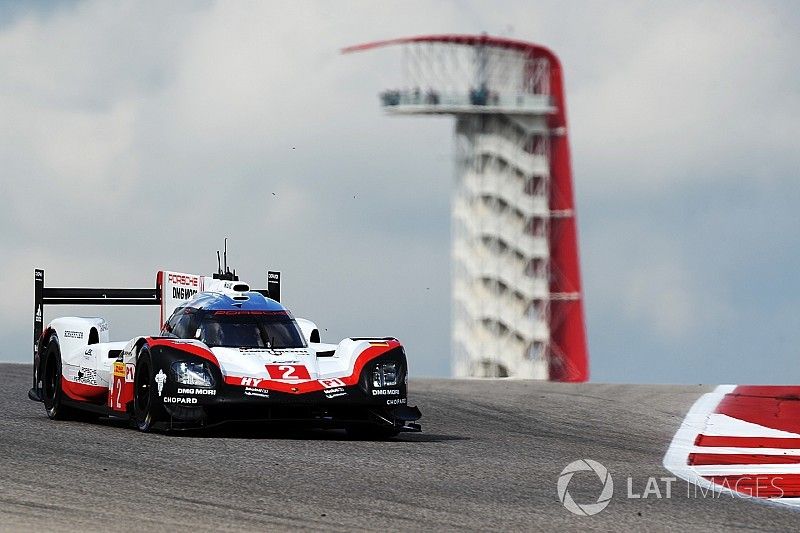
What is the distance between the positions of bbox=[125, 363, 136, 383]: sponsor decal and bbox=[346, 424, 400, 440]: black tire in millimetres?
1870

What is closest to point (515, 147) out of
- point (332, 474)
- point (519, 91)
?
point (519, 91)

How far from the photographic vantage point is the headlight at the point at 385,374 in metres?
11.8

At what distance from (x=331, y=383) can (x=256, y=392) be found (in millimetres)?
630

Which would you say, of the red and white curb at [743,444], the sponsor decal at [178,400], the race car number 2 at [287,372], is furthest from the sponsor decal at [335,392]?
the red and white curb at [743,444]

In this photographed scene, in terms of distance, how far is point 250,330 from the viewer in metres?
12.4

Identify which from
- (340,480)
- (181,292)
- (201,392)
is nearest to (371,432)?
(201,392)

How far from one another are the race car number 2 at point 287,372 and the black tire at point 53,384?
2849 mm

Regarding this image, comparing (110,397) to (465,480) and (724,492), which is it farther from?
(724,492)

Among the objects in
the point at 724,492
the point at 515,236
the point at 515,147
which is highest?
the point at 515,147

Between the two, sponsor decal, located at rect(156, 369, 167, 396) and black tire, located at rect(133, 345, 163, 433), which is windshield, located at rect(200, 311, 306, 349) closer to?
black tire, located at rect(133, 345, 163, 433)

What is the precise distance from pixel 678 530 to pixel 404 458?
3.28 meters

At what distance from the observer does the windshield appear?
12.2 m

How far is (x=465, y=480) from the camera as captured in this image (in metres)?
8.90

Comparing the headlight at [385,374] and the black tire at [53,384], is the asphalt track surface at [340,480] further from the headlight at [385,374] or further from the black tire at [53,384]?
the headlight at [385,374]
